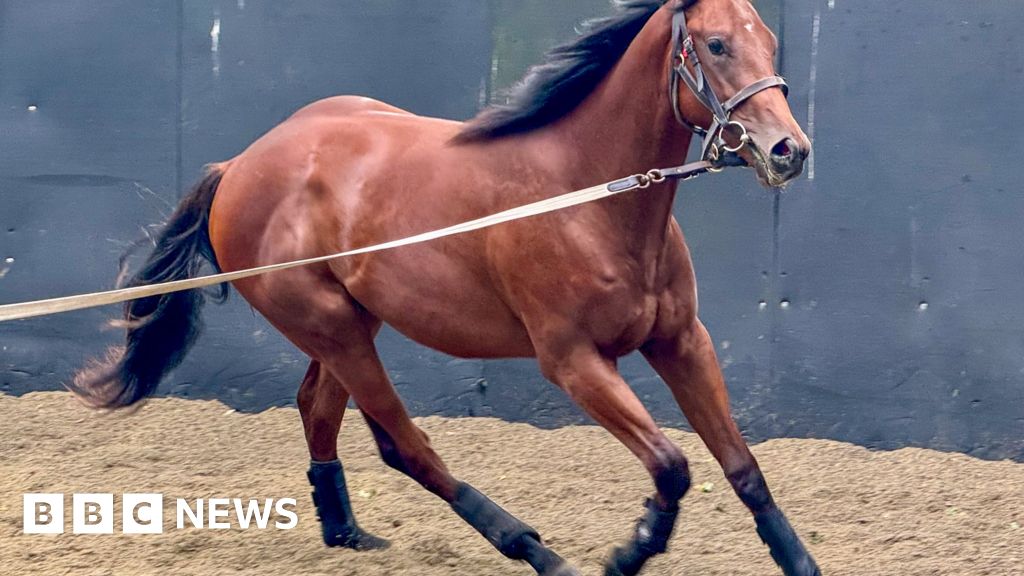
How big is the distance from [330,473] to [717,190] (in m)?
2.29

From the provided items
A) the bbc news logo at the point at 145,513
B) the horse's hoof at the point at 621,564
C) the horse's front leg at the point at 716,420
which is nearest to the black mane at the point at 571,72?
the horse's front leg at the point at 716,420

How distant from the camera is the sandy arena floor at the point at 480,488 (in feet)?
14.4

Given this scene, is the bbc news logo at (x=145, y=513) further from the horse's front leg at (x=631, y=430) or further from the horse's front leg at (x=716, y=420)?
the horse's front leg at (x=716, y=420)

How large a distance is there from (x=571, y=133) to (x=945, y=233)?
2.59 m

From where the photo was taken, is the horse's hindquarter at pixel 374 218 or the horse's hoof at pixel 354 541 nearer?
the horse's hindquarter at pixel 374 218

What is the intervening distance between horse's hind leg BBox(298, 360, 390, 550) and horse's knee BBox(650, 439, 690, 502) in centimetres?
144

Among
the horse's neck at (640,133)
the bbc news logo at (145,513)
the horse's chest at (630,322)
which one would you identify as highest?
the horse's neck at (640,133)

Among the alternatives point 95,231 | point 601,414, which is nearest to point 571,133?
point 601,414

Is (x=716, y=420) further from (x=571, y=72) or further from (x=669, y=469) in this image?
(x=571, y=72)

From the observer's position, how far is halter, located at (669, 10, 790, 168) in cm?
340

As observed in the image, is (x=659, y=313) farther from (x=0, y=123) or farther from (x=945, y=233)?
(x=0, y=123)

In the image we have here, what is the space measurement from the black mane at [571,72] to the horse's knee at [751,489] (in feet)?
3.83

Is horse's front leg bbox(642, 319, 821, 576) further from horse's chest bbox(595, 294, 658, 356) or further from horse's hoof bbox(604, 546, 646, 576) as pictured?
horse's hoof bbox(604, 546, 646, 576)

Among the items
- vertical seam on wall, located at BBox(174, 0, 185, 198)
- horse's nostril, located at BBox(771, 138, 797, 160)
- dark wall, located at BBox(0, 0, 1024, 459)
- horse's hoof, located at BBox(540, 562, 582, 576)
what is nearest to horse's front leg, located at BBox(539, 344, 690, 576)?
horse's hoof, located at BBox(540, 562, 582, 576)
